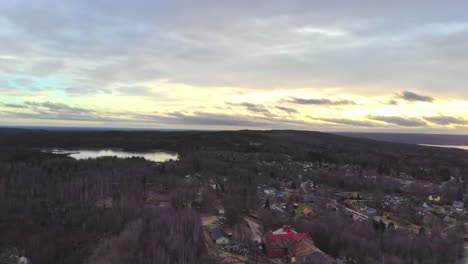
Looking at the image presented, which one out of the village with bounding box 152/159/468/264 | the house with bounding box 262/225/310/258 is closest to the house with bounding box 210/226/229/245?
the village with bounding box 152/159/468/264

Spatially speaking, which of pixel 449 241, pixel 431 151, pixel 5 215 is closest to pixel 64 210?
pixel 5 215

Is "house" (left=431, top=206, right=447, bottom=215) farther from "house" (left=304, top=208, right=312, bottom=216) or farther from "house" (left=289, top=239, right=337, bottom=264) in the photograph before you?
"house" (left=289, top=239, right=337, bottom=264)

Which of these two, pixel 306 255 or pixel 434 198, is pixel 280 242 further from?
pixel 434 198

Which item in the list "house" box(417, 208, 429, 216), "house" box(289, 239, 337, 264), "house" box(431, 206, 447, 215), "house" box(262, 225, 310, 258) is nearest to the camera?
"house" box(289, 239, 337, 264)

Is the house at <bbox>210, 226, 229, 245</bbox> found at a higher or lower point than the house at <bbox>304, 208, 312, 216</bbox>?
higher

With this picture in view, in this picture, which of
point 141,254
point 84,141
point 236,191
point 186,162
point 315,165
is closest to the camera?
point 141,254

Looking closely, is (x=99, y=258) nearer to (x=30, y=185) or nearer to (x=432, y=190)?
(x=30, y=185)
